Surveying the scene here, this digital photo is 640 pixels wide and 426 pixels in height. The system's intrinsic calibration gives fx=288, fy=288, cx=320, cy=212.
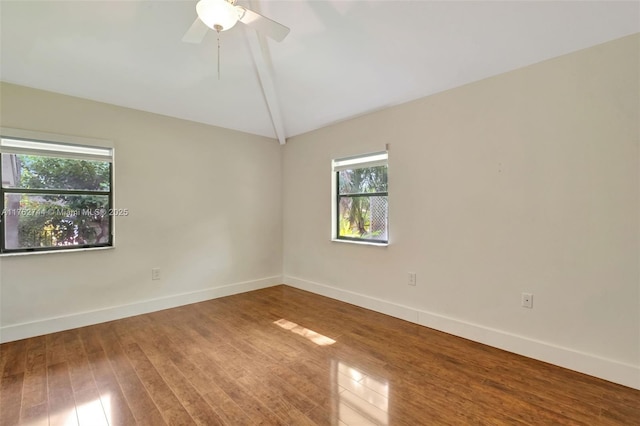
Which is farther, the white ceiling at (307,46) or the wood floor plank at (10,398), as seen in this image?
the white ceiling at (307,46)

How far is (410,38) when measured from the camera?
2.43 m

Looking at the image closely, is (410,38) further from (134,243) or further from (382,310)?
(134,243)

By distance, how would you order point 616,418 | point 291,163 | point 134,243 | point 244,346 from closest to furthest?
point 616,418 → point 244,346 → point 134,243 → point 291,163

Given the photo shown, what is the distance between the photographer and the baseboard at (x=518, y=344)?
2.01m

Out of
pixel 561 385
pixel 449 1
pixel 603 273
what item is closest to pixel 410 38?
pixel 449 1

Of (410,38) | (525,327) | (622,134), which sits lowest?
(525,327)

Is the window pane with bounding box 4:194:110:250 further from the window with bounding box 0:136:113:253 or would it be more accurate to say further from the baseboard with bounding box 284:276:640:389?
the baseboard with bounding box 284:276:640:389

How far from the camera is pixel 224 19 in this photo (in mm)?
1678

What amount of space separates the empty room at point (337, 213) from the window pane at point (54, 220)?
0.02m

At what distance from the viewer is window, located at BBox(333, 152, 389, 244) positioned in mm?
3510

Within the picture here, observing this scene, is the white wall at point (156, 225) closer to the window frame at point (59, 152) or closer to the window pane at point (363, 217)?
the window frame at point (59, 152)

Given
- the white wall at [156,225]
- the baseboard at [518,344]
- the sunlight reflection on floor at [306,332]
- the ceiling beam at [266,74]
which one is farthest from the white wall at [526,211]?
the white wall at [156,225]

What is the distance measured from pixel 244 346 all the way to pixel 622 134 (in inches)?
131

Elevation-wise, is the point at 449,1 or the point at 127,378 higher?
the point at 449,1
